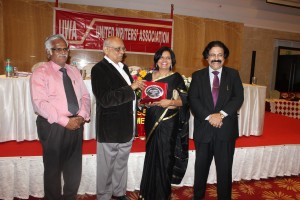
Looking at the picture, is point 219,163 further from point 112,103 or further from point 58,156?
point 58,156

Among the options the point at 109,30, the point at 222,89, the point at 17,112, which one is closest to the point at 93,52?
the point at 109,30

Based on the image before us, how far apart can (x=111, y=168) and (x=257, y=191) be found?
5.91ft

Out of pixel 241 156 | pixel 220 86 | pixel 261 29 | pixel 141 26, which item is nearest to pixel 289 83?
pixel 261 29

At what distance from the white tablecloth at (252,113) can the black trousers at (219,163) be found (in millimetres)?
1627

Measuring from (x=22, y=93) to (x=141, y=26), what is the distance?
3.50 metres

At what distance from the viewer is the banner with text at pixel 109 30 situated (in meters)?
5.24

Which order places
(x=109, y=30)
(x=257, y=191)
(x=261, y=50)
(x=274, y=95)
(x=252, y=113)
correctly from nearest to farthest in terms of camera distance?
(x=257, y=191) < (x=252, y=113) < (x=109, y=30) < (x=274, y=95) < (x=261, y=50)

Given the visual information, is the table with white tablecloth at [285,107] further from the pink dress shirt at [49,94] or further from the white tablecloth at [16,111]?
the pink dress shirt at [49,94]

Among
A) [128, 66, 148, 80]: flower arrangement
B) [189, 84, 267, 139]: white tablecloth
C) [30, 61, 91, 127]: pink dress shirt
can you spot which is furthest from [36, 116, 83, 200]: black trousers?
[189, 84, 267, 139]: white tablecloth

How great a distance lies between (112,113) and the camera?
2.10 m

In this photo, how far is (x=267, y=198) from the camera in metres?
2.72

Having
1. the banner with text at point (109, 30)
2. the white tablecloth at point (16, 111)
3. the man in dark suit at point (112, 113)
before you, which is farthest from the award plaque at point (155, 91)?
the banner with text at point (109, 30)

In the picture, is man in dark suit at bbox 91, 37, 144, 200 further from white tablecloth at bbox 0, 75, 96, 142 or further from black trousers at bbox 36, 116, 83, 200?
white tablecloth at bbox 0, 75, 96, 142

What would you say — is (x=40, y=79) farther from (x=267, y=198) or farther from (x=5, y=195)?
(x=267, y=198)
